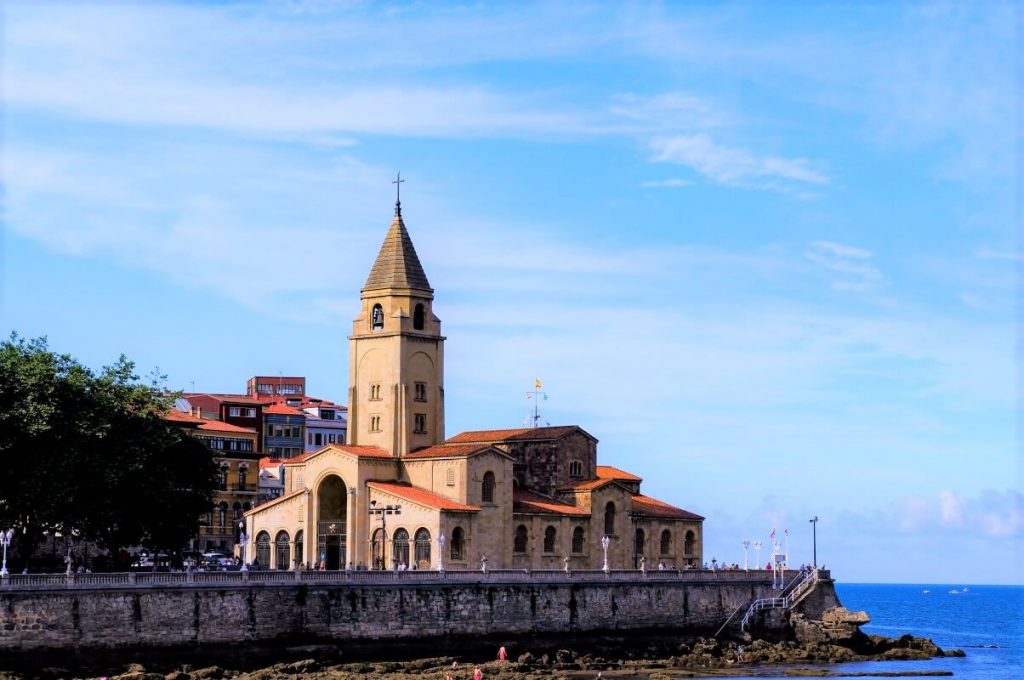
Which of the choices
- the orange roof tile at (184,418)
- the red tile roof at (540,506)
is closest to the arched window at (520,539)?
the red tile roof at (540,506)

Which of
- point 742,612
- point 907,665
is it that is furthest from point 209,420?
point 907,665

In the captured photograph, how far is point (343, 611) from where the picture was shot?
79062 millimetres

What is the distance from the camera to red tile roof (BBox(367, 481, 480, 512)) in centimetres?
9244

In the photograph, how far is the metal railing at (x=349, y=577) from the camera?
7069cm

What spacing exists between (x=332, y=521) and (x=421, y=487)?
221 inches

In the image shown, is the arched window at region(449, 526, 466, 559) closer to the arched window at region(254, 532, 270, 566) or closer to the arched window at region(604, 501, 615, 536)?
the arched window at region(254, 532, 270, 566)

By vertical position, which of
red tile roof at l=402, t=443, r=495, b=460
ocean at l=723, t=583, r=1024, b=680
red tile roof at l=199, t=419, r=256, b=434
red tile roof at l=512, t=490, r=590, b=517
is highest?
red tile roof at l=199, t=419, r=256, b=434

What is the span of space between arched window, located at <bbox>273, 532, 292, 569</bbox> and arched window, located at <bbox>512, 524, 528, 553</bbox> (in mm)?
13054

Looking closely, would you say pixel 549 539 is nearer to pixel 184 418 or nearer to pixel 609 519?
pixel 609 519

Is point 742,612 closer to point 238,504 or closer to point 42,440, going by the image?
point 42,440

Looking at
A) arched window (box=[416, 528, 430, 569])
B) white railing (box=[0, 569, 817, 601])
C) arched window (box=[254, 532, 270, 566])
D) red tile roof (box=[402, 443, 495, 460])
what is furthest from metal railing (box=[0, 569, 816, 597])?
arched window (box=[254, 532, 270, 566])

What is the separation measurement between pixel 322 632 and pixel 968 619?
115448 millimetres

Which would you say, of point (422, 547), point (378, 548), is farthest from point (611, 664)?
point (378, 548)

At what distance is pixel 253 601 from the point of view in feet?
250
